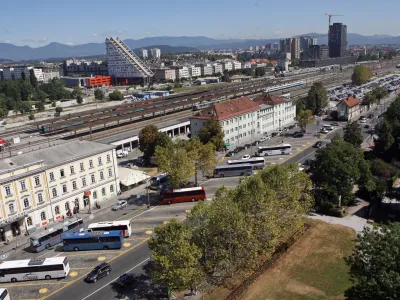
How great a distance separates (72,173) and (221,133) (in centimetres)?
3308

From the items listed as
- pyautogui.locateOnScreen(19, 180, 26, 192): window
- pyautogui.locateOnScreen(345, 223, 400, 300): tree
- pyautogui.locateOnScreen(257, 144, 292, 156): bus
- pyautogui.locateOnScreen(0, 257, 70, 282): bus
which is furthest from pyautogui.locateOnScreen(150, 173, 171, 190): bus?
pyautogui.locateOnScreen(345, 223, 400, 300): tree

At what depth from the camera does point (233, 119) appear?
7912cm

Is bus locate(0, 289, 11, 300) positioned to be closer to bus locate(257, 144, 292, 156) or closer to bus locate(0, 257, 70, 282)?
bus locate(0, 257, 70, 282)

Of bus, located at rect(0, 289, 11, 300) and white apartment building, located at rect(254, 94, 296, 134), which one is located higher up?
white apartment building, located at rect(254, 94, 296, 134)

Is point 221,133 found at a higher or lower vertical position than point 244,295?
higher

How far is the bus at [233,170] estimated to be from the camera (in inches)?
2343

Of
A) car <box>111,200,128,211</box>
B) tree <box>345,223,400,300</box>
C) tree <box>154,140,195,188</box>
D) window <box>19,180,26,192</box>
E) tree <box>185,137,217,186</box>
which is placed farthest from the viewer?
tree <box>185,137,217,186</box>

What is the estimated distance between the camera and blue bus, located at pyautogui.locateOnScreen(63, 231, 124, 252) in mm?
38469

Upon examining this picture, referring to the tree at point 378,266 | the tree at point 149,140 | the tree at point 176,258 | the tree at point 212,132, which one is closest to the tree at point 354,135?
the tree at point 212,132

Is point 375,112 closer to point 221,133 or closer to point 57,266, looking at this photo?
point 221,133

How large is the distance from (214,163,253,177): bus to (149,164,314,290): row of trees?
2302 centimetres

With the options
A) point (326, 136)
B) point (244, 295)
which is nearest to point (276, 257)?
point (244, 295)

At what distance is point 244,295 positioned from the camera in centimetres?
3042

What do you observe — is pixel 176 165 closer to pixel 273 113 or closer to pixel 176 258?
pixel 176 258
